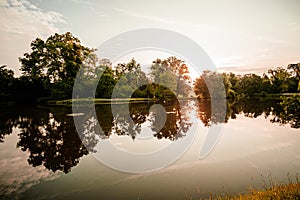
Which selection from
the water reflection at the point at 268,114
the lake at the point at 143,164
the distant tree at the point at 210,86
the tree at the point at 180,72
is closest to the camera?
the lake at the point at 143,164

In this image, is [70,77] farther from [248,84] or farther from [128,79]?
[248,84]

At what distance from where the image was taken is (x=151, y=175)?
211 inches

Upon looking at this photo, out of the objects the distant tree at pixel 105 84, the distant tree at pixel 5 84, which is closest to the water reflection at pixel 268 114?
the distant tree at pixel 105 84

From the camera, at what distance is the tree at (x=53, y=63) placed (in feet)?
123

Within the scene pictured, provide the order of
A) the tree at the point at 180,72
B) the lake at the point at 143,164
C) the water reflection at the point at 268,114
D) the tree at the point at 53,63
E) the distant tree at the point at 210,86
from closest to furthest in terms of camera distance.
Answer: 1. the lake at the point at 143,164
2. the water reflection at the point at 268,114
3. the tree at the point at 53,63
4. the distant tree at the point at 210,86
5. the tree at the point at 180,72

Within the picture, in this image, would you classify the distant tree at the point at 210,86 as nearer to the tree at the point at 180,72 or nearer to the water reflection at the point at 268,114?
the tree at the point at 180,72

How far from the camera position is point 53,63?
1490 inches

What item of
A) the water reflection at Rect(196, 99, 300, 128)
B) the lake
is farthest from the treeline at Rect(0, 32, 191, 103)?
the lake

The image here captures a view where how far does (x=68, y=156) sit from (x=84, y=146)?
1318 millimetres

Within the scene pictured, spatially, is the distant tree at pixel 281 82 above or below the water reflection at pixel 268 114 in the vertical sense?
above

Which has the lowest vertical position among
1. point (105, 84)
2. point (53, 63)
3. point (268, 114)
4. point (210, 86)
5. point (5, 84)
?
point (268, 114)

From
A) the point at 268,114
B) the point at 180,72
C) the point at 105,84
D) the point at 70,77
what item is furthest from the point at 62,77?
the point at 268,114

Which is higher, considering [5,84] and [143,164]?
[5,84]

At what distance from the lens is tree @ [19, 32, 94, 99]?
37562 millimetres
